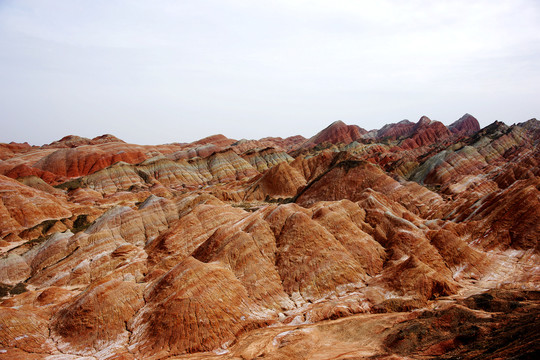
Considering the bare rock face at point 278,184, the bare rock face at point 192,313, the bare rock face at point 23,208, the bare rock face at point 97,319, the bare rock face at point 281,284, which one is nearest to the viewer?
the bare rock face at point 281,284

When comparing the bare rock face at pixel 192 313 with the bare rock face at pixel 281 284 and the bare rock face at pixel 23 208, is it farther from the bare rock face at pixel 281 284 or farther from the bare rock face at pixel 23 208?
the bare rock face at pixel 23 208

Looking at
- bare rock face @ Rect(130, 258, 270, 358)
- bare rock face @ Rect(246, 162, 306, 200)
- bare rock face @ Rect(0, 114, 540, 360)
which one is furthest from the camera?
bare rock face @ Rect(246, 162, 306, 200)

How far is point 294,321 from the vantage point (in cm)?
3008

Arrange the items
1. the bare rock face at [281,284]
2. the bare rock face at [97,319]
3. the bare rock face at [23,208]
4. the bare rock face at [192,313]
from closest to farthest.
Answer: the bare rock face at [281,284] < the bare rock face at [192,313] < the bare rock face at [97,319] < the bare rock face at [23,208]

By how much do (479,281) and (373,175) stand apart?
44.6 meters

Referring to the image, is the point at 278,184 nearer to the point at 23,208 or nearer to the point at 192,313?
the point at 23,208

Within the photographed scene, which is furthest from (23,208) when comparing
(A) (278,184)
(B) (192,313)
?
(B) (192,313)

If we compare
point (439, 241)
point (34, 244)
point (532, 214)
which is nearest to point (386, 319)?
point (439, 241)

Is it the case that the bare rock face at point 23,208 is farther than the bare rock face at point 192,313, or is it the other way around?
the bare rock face at point 23,208

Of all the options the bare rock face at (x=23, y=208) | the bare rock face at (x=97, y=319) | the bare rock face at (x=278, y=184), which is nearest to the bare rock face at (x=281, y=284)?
the bare rock face at (x=97, y=319)

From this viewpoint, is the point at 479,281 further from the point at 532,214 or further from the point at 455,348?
the point at 455,348

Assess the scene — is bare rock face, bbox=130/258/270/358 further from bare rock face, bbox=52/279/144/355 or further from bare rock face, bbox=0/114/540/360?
bare rock face, bbox=52/279/144/355

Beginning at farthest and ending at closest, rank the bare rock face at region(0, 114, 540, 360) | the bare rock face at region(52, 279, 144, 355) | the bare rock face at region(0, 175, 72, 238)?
1. the bare rock face at region(0, 175, 72, 238)
2. the bare rock face at region(52, 279, 144, 355)
3. the bare rock face at region(0, 114, 540, 360)

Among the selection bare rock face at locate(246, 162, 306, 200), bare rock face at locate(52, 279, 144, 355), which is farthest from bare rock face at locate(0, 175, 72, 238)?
bare rock face at locate(52, 279, 144, 355)
